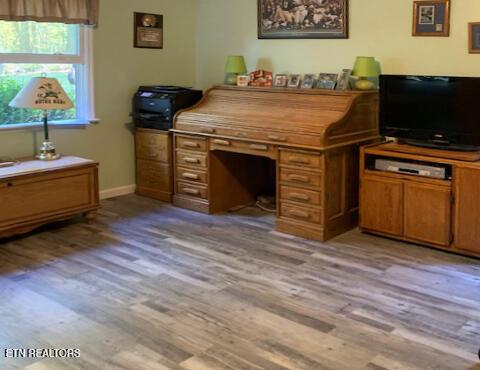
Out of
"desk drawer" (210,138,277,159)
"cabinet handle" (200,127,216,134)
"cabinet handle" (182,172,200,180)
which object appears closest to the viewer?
"desk drawer" (210,138,277,159)

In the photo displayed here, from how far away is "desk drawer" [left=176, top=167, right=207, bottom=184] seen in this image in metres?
5.15

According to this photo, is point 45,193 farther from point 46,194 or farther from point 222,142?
point 222,142

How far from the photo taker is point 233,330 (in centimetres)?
303

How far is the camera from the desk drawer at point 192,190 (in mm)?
5168

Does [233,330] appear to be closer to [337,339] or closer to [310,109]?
[337,339]

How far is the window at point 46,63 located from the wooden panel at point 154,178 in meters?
0.67

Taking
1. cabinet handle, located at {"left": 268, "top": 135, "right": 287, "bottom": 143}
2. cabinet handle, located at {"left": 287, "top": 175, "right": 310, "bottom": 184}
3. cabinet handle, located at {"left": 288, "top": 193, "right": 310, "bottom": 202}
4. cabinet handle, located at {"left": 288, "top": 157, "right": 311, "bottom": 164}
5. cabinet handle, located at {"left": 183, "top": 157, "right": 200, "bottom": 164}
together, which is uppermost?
cabinet handle, located at {"left": 268, "top": 135, "right": 287, "bottom": 143}

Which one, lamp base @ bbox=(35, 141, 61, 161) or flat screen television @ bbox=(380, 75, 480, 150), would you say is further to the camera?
lamp base @ bbox=(35, 141, 61, 161)

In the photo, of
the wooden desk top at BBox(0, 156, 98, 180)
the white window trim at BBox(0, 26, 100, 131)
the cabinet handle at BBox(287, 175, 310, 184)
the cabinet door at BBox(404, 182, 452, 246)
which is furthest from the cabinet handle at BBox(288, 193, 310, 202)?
the white window trim at BBox(0, 26, 100, 131)

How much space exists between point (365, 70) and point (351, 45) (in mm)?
395

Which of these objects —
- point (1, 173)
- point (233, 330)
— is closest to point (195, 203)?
point (1, 173)

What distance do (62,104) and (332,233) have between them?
7.47 ft

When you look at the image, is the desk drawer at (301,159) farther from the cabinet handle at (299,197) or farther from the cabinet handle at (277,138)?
the cabinet handle at (299,197)

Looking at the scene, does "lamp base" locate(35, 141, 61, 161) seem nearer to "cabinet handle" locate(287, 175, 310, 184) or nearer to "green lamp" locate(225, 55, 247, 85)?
"green lamp" locate(225, 55, 247, 85)
